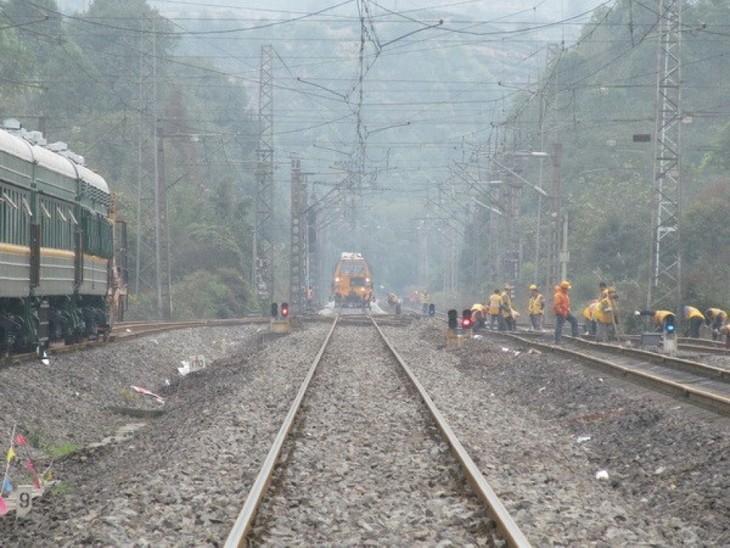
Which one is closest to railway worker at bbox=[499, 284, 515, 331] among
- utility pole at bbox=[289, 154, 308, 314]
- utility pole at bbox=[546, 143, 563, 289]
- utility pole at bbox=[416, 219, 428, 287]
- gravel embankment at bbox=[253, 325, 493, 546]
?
utility pole at bbox=[546, 143, 563, 289]

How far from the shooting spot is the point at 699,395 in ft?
52.7

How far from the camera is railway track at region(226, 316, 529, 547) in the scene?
894 centimetres

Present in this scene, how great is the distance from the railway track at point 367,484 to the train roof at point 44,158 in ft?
18.7

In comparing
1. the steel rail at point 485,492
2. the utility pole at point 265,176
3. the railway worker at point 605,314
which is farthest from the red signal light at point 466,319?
the utility pole at point 265,176

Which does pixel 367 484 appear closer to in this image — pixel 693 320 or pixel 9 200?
pixel 9 200

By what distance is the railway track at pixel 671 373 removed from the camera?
53.1ft

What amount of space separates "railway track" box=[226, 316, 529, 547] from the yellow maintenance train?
69320mm

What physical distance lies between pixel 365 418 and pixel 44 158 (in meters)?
9.19

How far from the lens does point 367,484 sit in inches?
434

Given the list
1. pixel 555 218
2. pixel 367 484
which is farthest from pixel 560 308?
pixel 367 484

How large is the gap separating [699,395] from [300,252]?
177ft

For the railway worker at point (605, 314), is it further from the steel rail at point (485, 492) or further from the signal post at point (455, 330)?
the steel rail at point (485, 492)

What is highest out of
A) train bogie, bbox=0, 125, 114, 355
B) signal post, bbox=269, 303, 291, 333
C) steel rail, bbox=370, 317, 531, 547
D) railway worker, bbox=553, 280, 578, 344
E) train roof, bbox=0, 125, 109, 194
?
train roof, bbox=0, 125, 109, 194

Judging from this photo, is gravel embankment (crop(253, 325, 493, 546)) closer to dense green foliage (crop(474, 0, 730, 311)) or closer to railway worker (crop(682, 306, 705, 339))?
railway worker (crop(682, 306, 705, 339))
